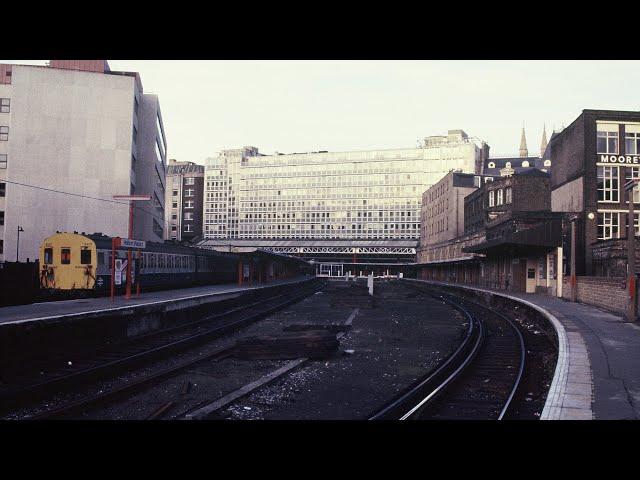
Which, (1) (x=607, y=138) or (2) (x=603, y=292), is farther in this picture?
(1) (x=607, y=138)

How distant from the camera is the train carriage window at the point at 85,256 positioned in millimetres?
23447

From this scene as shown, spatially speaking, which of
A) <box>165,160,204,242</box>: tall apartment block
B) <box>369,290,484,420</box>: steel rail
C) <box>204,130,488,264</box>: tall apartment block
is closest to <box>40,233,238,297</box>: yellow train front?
<box>369,290,484,420</box>: steel rail

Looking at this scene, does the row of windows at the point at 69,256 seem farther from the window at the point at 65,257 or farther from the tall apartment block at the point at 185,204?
the tall apartment block at the point at 185,204

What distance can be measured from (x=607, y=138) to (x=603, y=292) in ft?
59.1

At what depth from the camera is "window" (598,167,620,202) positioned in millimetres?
37469

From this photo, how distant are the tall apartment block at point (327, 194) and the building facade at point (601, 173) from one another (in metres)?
60.3

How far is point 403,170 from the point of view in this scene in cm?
10412

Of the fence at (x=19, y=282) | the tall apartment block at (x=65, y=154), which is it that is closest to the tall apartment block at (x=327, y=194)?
the tall apartment block at (x=65, y=154)

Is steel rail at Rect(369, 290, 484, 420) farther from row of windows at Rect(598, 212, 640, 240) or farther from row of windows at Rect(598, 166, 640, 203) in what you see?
row of windows at Rect(598, 166, 640, 203)

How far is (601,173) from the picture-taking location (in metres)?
37.8

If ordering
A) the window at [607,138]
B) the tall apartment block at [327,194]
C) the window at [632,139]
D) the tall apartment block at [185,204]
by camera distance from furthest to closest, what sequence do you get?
1. the tall apartment block at [185,204]
2. the tall apartment block at [327,194]
3. the window at [632,139]
4. the window at [607,138]

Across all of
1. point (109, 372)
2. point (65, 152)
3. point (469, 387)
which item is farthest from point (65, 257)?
point (65, 152)

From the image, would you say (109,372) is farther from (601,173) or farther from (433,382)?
(601,173)
